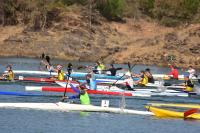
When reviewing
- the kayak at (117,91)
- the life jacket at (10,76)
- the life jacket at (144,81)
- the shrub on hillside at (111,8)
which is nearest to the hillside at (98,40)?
the shrub on hillside at (111,8)

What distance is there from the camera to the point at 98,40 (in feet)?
305

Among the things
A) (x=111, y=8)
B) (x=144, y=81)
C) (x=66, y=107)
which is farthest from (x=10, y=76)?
(x=111, y=8)

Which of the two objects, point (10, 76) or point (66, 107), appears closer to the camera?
point (66, 107)

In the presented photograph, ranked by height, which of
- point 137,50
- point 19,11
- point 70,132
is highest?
point 19,11

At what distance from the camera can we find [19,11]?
104m

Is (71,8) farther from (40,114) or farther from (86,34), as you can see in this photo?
(40,114)

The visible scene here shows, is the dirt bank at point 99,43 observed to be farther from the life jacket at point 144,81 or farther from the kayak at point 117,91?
the kayak at point 117,91

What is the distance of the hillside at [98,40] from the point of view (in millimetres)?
87000

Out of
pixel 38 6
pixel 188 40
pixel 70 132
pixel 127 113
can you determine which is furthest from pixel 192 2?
pixel 70 132

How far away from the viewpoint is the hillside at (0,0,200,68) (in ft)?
285

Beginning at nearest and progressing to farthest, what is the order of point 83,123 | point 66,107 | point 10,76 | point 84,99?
point 83,123 < point 66,107 < point 84,99 < point 10,76

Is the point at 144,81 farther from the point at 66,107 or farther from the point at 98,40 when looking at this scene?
the point at 98,40

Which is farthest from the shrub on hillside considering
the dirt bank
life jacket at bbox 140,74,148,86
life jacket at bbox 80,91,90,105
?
life jacket at bbox 80,91,90,105

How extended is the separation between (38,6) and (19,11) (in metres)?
6.07
